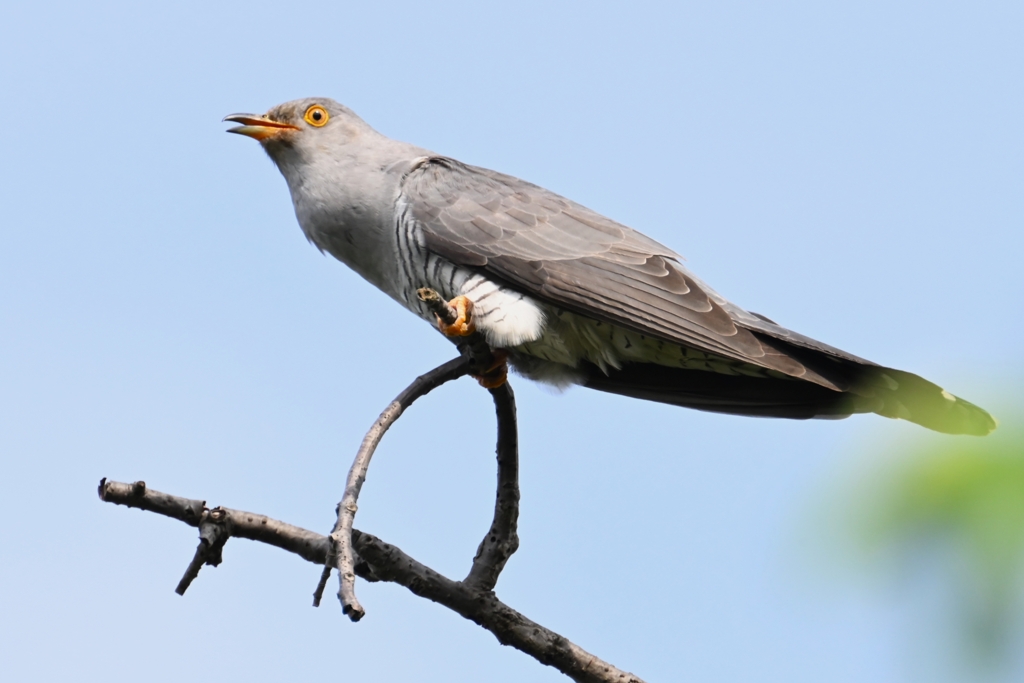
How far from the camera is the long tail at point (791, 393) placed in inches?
129

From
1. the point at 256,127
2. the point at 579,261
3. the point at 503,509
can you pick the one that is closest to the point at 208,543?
the point at 503,509

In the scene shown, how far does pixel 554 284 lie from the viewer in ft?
12.7

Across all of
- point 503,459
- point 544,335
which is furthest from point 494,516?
point 544,335

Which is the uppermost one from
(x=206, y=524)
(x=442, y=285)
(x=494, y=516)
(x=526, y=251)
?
(x=526, y=251)

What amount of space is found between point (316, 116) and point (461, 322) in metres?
1.51

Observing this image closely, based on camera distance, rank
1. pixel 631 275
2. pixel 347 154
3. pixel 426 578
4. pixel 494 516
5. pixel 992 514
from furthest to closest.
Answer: pixel 347 154, pixel 631 275, pixel 494 516, pixel 426 578, pixel 992 514

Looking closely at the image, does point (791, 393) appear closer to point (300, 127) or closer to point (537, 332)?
point (537, 332)

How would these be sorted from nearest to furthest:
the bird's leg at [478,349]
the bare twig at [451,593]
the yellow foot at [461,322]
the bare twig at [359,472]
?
the bare twig at [359,472], the bare twig at [451,593], the bird's leg at [478,349], the yellow foot at [461,322]

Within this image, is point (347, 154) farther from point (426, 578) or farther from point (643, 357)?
point (426, 578)

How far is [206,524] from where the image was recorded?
86.0 inches

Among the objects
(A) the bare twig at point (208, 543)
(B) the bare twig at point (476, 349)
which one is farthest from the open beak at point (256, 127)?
(A) the bare twig at point (208, 543)

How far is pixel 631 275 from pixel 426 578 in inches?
64.9

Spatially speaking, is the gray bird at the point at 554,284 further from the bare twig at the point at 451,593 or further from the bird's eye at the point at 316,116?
the bare twig at the point at 451,593

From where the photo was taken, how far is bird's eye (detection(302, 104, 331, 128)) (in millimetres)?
4570
